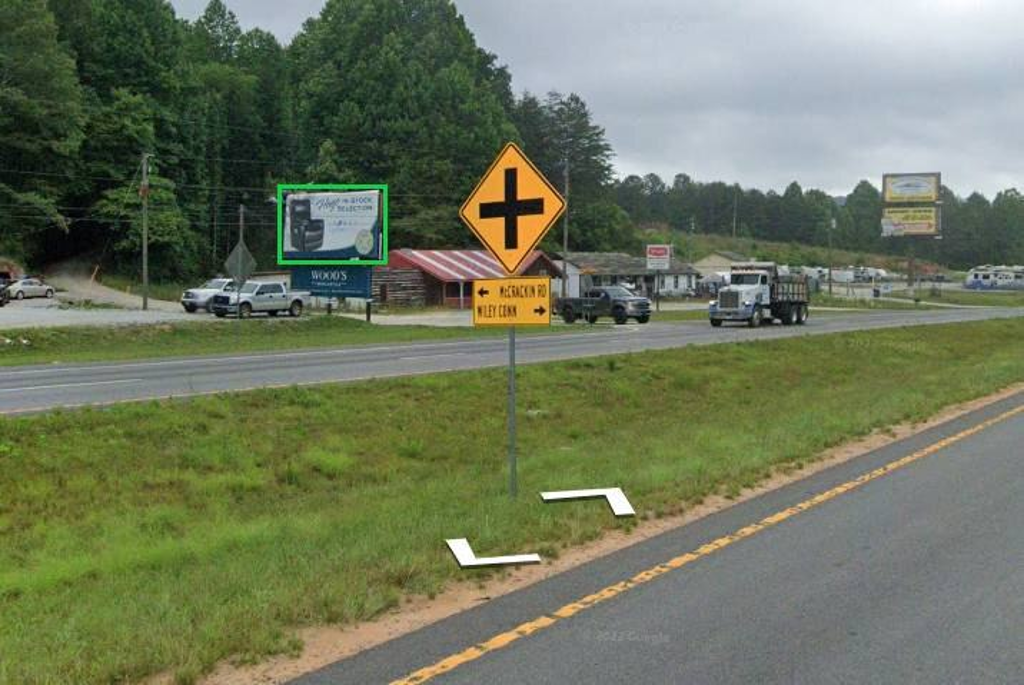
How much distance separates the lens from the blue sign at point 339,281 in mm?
50406

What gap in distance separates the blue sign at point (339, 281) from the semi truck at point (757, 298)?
1729 cm

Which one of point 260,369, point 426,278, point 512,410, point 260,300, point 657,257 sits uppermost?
point 657,257

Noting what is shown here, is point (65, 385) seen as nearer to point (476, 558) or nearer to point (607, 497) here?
point (607, 497)

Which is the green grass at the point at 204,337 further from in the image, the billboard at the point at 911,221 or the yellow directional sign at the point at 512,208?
the billboard at the point at 911,221

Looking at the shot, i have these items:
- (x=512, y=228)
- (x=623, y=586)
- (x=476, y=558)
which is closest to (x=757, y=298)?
(x=512, y=228)

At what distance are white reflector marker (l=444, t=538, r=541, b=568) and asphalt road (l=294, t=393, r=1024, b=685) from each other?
423 millimetres

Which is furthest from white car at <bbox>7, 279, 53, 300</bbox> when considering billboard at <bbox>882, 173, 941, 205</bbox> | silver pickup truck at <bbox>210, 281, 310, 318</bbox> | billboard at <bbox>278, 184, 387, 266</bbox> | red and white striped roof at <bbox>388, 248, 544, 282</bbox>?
billboard at <bbox>882, 173, 941, 205</bbox>

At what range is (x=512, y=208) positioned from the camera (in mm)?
9539

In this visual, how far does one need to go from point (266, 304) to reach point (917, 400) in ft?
129

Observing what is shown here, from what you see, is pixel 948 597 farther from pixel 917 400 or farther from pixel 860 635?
pixel 917 400

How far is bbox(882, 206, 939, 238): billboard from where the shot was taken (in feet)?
327

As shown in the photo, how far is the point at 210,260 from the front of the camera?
9988cm

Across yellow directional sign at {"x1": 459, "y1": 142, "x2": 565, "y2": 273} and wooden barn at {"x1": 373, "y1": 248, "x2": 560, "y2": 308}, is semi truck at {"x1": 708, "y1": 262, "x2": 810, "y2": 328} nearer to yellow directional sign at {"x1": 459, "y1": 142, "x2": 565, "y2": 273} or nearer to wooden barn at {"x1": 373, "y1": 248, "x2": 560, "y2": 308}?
wooden barn at {"x1": 373, "y1": 248, "x2": 560, "y2": 308}

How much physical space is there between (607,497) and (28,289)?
211ft
